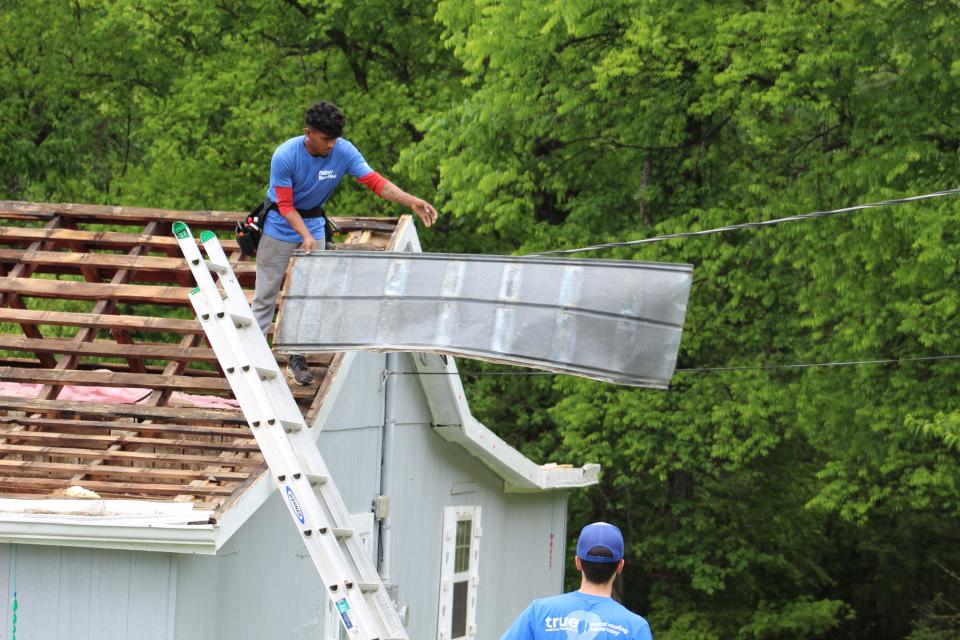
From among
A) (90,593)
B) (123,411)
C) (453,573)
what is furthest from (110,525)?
(453,573)

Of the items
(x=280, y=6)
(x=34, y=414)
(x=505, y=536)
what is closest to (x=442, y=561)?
(x=505, y=536)

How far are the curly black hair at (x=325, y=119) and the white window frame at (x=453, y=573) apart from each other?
18.0 ft

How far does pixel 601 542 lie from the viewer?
175 inches

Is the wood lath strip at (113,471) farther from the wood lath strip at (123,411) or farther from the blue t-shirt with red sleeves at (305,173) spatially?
the blue t-shirt with red sleeves at (305,173)

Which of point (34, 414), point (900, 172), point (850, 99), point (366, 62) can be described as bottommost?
point (34, 414)

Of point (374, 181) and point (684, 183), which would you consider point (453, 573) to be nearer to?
point (374, 181)

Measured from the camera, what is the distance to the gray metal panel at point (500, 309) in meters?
6.32

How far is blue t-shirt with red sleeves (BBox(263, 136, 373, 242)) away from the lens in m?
8.74

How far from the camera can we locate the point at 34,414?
919 centimetres

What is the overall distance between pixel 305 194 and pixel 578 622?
205 inches

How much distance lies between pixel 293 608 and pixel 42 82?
1835cm

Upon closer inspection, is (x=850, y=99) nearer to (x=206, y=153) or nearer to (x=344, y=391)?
(x=344, y=391)

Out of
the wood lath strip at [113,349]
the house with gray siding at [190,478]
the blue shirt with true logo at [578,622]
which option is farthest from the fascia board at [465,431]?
the blue shirt with true logo at [578,622]

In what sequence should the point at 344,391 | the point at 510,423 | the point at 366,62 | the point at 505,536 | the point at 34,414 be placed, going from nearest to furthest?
the point at 34,414 < the point at 344,391 < the point at 505,536 < the point at 510,423 < the point at 366,62
